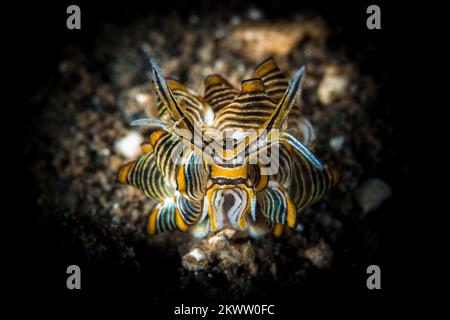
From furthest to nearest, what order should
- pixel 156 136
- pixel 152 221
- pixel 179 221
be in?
pixel 152 221 → pixel 179 221 → pixel 156 136

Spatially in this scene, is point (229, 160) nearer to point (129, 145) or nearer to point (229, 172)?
point (229, 172)

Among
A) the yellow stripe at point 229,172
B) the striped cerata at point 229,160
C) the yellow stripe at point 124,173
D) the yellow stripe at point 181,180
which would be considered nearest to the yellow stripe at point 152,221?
the striped cerata at point 229,160

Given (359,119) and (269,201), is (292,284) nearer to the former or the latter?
(269,201)

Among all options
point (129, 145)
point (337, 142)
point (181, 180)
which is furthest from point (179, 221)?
point (337, 142)

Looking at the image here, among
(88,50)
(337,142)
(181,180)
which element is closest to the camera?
(181,180)

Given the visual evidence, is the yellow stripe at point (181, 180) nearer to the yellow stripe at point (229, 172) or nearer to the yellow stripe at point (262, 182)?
the yellow stripe at point (229, 172)

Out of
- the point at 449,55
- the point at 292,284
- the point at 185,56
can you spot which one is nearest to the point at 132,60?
the point at 185,56

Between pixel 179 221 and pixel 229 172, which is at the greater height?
pixel 229 172
